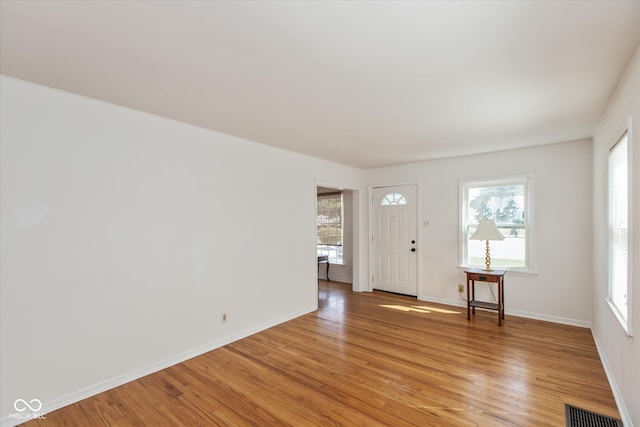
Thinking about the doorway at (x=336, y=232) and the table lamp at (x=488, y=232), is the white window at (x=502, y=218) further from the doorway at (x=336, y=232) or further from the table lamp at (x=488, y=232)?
the doorway at (x=336, y=232)

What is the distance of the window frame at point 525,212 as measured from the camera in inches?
167

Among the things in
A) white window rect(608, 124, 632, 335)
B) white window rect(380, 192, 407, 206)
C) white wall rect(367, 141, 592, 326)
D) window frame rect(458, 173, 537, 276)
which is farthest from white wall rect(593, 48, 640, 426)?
white window rect(380, 192, 407, 206)

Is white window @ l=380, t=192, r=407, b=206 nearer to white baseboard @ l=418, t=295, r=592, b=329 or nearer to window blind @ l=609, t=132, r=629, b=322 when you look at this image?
white baseboard @ l=418, t=295, r=592, b=329

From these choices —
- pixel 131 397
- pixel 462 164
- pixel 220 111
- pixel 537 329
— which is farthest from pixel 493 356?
pixel 220 111

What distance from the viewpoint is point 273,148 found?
414 cm

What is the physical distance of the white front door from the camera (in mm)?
5426

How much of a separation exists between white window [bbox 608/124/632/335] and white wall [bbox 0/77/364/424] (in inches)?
134

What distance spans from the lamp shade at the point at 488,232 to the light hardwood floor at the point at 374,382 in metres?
1.16

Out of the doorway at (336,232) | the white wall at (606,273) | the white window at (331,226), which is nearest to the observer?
the white wall at (606,273)

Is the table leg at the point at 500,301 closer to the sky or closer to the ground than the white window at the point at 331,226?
→ closer to the ground

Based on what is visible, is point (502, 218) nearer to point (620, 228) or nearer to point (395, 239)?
point (395, 239)

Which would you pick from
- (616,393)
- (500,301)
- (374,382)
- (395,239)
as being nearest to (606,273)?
(616,393)

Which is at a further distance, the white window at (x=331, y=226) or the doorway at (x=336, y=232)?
the white window at (x=331, y=226)

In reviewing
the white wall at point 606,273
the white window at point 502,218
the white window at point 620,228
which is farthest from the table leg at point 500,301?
the white window at point 620,228
